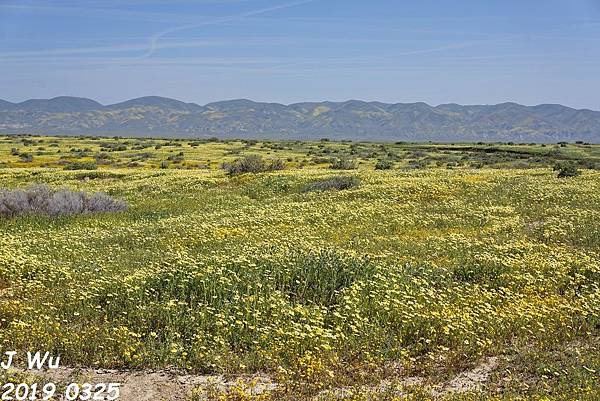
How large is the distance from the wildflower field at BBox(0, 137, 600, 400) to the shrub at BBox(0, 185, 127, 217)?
4.14 feet

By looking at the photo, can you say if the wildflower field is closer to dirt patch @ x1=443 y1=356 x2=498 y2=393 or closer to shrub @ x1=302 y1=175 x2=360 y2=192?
dirt patch @ x1=443 y1=356 x2=498 y2=393

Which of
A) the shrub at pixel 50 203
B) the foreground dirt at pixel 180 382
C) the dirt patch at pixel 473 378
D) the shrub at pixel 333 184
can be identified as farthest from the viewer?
the shrub at pixel 333 184

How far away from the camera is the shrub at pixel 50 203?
23438 mm

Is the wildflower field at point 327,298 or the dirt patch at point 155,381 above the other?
the wildflower field at point 327,298

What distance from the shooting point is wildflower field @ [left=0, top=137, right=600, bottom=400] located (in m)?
8.65

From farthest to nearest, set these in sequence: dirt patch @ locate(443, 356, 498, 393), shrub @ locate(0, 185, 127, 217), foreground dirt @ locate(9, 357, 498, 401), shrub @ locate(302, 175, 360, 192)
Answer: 1. shrub @ locate(302, 175, 360, 192)
2. shrub @ locate(0, 185, 127, 217)
3. dirt patch @ locate(443, 356, 498, 393)
4. foreground dirt @ locate(9, 357, 498, 401)

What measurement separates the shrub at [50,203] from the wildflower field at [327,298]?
1.26 metres

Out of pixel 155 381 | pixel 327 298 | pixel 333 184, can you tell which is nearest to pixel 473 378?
pixel 327 298

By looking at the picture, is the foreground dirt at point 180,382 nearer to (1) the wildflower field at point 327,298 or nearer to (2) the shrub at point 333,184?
(1) the wildflower field at point 327,298

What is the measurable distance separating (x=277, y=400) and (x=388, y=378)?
1.96 m

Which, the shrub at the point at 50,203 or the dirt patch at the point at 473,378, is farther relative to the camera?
the shrub at the point at 50,203

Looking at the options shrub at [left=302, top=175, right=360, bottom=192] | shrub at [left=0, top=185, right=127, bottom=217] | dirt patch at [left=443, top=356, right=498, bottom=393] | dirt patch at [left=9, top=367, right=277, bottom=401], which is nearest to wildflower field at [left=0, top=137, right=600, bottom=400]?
dirt patch at [left=443, top=356, right=498, bottom=393]

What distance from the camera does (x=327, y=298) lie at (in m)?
11.9

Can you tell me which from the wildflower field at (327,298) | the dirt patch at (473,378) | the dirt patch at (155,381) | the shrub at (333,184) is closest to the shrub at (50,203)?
the wildflower field at (327,298)
